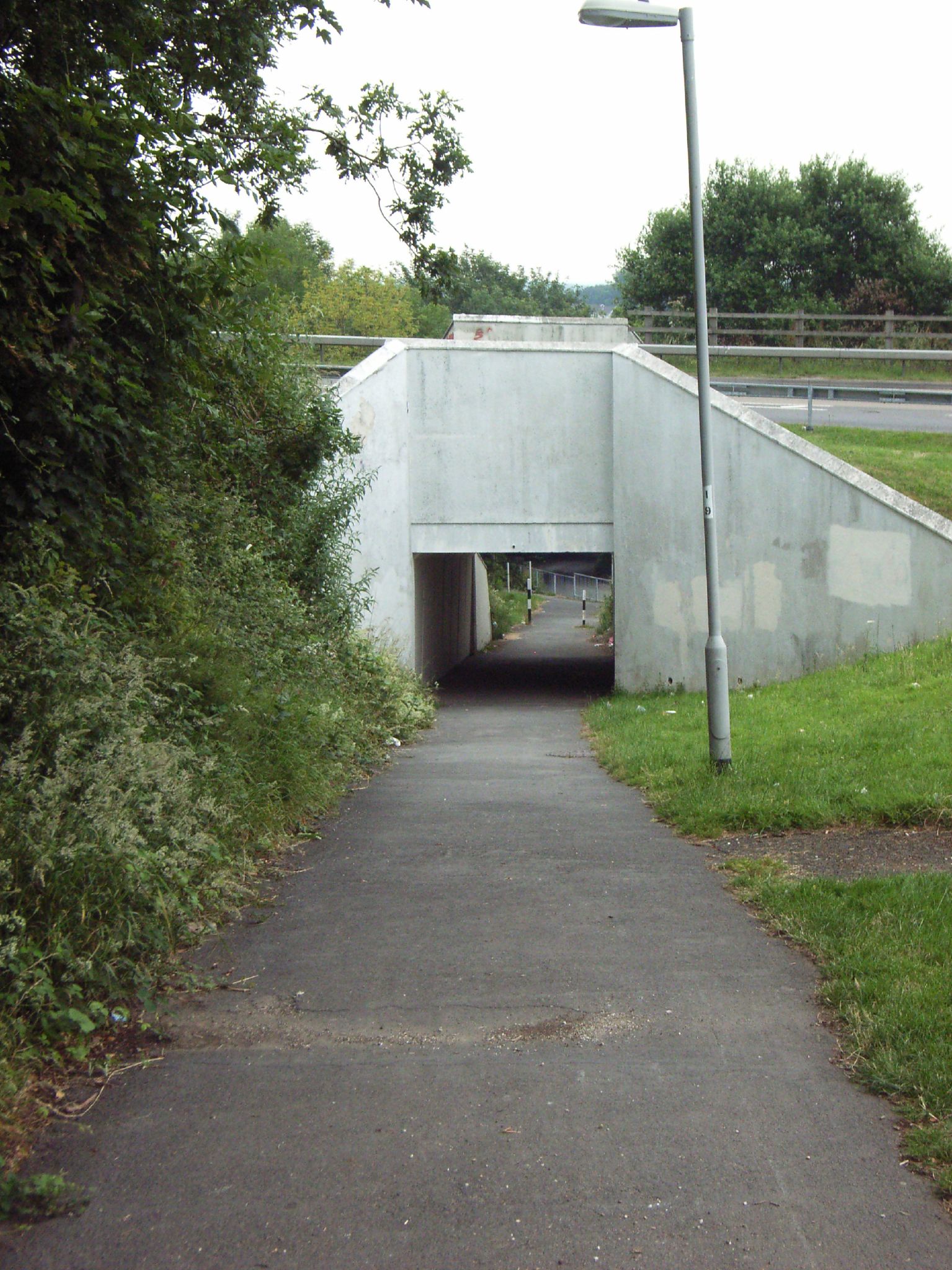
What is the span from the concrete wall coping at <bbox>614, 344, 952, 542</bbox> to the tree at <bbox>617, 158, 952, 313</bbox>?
24171mm

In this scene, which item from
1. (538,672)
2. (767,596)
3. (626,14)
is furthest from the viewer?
(538,672)

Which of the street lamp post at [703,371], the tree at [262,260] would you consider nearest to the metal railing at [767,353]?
the tree at [262,260]

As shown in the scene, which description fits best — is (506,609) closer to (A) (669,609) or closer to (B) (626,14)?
(A) (669,609)

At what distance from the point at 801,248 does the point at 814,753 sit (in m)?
34.4

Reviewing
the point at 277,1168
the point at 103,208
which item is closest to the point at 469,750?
the point at 103,208

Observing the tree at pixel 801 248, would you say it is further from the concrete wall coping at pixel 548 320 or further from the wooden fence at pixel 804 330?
the concrete wall coping at pixel 548 320

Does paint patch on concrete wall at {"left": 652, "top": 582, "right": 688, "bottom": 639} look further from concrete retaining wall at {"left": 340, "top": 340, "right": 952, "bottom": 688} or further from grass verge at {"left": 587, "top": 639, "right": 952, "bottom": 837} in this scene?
grass verge at {"left": 587, "top": 639, "right": 952, "bottom": 837}

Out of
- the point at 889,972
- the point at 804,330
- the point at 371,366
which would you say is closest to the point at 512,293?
the point at 804,330

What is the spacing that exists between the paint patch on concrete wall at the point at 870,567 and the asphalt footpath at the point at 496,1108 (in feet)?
33.0

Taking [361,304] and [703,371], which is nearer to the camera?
[703,371]

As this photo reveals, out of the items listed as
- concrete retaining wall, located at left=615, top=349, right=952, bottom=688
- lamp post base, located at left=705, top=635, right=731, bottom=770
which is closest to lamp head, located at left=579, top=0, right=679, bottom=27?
lamp post base, located at left=705, top=635, right=731, bottom=770

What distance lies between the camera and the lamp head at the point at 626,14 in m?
8.69

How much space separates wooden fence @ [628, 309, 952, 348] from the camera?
28.9 m

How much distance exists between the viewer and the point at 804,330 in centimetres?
3112
